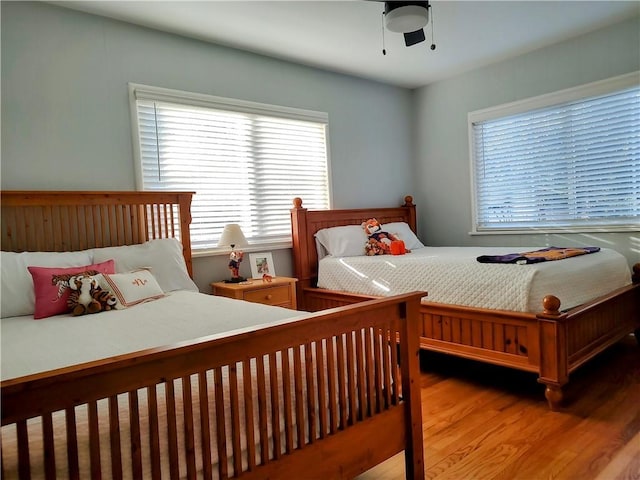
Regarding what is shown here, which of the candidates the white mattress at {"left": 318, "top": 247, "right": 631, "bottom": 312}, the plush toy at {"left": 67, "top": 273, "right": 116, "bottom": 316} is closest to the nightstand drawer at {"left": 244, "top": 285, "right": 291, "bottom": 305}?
the white mattress at {"left": 318, "top": 247, "right": 631, "bottom": 312}

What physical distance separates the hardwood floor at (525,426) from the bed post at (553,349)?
0.12 m

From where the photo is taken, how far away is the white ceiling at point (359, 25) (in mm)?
2902

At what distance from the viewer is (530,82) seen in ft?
13.2

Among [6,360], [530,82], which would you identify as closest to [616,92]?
[530,82]

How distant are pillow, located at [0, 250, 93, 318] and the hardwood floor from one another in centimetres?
187

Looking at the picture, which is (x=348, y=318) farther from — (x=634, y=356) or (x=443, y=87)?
(x=443, y=87)

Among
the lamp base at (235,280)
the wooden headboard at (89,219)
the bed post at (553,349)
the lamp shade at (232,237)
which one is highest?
the wooden headboard at (89,219)

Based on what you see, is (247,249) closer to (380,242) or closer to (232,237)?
(232,237)

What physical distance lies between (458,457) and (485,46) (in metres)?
3.30

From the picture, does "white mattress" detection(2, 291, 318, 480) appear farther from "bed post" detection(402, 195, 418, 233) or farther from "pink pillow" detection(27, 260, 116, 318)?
"bed post" detection(402, 195, 418, 233)

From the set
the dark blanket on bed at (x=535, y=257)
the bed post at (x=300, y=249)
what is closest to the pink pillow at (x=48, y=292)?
the bed post at (x=300, y=249)

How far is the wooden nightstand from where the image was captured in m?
3.14

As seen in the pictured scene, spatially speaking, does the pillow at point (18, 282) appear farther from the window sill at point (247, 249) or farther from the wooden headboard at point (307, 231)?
the wooden headboard at point (307, 231)

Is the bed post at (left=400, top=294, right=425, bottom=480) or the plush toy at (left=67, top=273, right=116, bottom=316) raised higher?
the plush toy at (left=67, top=273, right=116, bottom=316)
